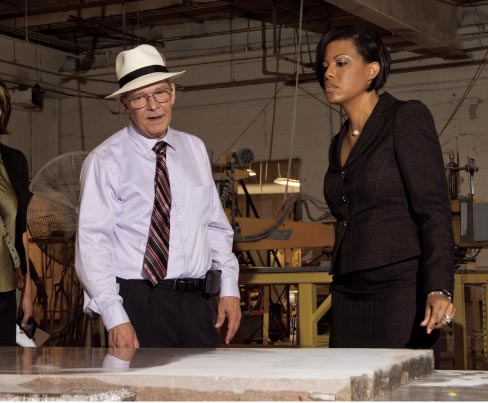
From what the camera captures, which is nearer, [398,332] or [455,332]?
[398,332]

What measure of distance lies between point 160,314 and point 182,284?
0.11 m

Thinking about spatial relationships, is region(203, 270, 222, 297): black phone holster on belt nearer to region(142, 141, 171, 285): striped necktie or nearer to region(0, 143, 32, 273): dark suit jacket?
region(142, 141, 171, 285): striped necktie

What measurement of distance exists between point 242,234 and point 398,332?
3.57 metres

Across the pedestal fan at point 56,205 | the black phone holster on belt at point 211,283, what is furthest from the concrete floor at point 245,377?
the pedestal fan at point 56,205

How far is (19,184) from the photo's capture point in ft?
10.9

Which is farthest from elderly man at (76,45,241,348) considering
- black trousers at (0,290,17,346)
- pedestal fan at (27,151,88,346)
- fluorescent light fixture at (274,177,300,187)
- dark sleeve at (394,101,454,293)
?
fluorescent light fixture at (274,177,300,187)

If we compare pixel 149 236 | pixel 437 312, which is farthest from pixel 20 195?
pixel 437 312

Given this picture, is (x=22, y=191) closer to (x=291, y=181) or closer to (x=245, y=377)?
(x=245, y=377)

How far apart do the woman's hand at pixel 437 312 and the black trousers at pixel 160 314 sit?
82cm

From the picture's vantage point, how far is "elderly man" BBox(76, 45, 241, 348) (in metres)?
2.65

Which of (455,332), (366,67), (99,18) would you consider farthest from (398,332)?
(99,18)

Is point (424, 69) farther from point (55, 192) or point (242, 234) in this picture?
point (55, 192)

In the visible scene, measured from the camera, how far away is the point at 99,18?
11.4 m

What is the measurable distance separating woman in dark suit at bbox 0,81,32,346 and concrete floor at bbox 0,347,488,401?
138 cm
